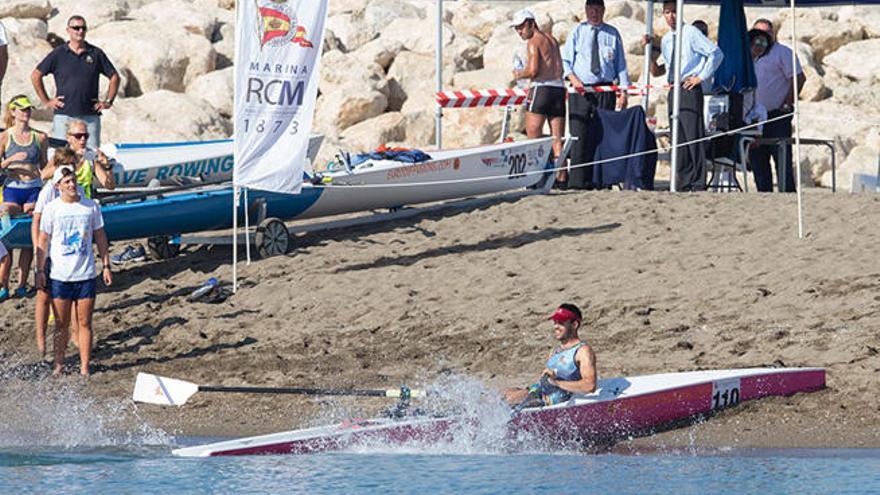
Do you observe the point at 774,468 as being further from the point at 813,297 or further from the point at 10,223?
the point at 10,223

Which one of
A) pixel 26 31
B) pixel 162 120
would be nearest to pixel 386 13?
pixel 26 31

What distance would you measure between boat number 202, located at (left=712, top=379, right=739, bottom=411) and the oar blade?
139 inches

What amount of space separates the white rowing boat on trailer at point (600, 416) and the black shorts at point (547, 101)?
6.38m

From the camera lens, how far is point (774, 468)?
11.8 meters

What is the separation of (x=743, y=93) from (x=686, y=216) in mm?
2217

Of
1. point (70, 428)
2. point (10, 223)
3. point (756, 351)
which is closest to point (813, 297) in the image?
point (756, 351)

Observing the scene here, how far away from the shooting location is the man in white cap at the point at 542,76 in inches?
736

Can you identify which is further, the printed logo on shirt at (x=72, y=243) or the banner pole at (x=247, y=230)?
the banner pole at (x=247, y=230)

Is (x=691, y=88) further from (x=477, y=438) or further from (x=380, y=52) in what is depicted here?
(x=380, y=52)

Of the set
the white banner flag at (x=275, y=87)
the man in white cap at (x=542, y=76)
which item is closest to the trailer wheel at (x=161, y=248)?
the white banner flag at (x=275, y=87)

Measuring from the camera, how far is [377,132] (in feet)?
82.7

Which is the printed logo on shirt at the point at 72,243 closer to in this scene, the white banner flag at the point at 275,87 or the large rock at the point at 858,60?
the white banner flag at the point at 275,87

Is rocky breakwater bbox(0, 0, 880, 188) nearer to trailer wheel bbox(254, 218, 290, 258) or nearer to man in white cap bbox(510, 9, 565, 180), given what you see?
man in white cap bbox(510, 9, 565, 180)

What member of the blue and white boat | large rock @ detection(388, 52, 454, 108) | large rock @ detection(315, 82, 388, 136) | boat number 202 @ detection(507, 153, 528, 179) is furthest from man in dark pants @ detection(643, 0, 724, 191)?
large rock @ detection(388, 52, 454, 108)
